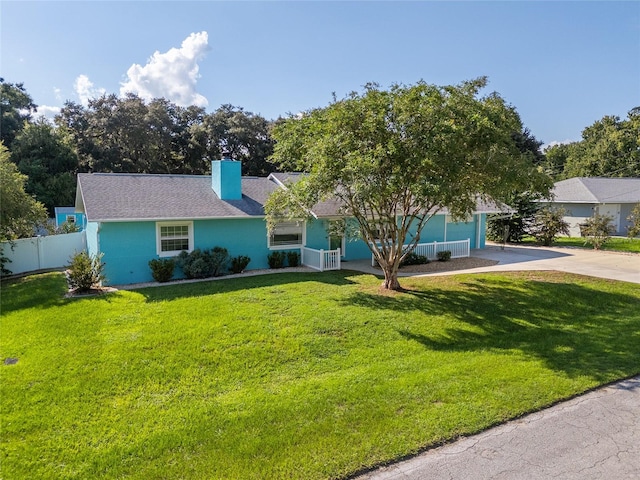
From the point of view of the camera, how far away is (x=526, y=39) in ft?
43.3

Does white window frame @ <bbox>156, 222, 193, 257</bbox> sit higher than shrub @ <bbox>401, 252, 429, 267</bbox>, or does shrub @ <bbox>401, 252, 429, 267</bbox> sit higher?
white window frame @ <bbox>156, 222, 193, 257</bbox>

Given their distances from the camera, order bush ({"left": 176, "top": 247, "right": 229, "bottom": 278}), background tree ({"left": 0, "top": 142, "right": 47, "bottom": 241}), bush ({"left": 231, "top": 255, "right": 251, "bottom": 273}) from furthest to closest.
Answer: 1. bush ({"left": 231, "top": 255, "right": 251, "bottom": 273})
2. bush ({"left": 176, "top": 247, "right": 229, "bottom": 278})
3. background tree ({"left": 0, "top": 142, "right": 47, "bottom": 241})

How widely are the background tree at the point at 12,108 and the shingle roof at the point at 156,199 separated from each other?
21.8m

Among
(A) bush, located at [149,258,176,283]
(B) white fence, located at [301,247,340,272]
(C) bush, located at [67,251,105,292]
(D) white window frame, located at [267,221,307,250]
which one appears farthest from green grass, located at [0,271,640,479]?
(D) white window frame, located at [267,221,307,250]

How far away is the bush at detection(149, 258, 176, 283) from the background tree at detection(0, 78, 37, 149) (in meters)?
27.3

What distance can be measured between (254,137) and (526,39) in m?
27.9

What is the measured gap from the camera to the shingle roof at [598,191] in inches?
1167

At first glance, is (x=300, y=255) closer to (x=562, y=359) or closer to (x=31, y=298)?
(x=31, y=298)

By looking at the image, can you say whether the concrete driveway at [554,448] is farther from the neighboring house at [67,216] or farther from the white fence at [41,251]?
the neighboring house at [67,216]

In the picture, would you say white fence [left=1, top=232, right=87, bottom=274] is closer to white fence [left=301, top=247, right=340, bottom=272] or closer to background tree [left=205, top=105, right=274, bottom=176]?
white fence [left=301, top=247, right=340, bottom=272]

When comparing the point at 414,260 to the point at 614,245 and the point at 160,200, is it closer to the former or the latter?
the point at 160,200

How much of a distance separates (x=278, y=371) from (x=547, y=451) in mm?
4141

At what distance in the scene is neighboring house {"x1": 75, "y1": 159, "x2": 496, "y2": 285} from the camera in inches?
515

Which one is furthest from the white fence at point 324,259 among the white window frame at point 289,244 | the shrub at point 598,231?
the shrub at point 598,231
